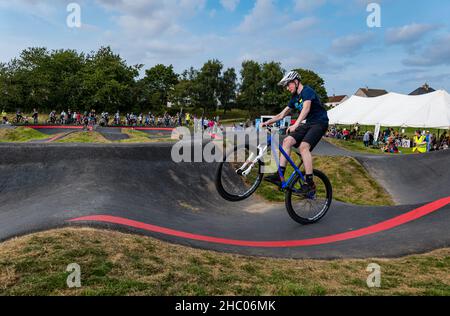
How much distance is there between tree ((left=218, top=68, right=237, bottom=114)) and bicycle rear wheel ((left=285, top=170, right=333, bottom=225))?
286 ft

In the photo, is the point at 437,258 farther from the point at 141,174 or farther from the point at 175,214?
the point at 141,174

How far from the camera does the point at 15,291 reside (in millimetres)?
3211

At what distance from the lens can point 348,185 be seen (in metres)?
14.3

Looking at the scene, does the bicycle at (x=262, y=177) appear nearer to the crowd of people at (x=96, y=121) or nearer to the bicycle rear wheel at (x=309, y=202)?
the bicycle rear wheel at (x=309, y=202)

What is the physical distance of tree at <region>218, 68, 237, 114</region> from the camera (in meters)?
93.4

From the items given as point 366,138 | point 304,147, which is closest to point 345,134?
point 366,138

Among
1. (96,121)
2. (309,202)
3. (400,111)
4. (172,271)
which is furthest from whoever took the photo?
(96,121)

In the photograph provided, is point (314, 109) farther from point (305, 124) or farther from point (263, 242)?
point (263, 242)

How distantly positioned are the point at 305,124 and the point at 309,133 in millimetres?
233

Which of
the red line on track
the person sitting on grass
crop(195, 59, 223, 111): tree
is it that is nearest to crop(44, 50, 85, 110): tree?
crop(195, 59, 223, 111): tree

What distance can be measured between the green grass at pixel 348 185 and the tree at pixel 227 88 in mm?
78798

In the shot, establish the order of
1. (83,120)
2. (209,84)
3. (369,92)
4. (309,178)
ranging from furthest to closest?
(369,92) < (209,84) < (83,120) < (309,178)

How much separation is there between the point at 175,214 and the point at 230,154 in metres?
2.55

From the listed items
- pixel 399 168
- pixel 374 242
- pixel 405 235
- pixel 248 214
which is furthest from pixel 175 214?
pixel 399 168
